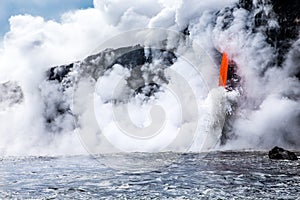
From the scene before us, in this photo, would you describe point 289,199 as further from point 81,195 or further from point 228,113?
point 228,113

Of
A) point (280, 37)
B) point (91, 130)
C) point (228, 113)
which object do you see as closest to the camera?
point (280, 37)

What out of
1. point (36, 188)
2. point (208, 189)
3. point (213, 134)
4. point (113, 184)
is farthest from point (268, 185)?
point (213, 134)

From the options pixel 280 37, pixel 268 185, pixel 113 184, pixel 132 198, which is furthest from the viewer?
pixel 280 37

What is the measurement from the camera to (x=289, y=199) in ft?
84.7

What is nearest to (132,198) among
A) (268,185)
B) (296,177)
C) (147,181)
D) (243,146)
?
(147,181)

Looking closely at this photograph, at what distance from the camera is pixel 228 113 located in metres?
114

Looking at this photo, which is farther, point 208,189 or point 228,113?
point 228,113

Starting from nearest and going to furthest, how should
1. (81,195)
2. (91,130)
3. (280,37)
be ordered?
1. (81,195)
2. (280,37)
3. (91,130)

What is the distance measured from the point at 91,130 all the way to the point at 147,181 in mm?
164229

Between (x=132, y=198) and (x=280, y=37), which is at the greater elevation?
(x=280, y=37)

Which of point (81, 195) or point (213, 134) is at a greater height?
point (213, 134)

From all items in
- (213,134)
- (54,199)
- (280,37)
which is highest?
(280,37)

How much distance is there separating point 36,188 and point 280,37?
91.6 m

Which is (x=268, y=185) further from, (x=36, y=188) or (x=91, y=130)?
(x=91, y=130)
